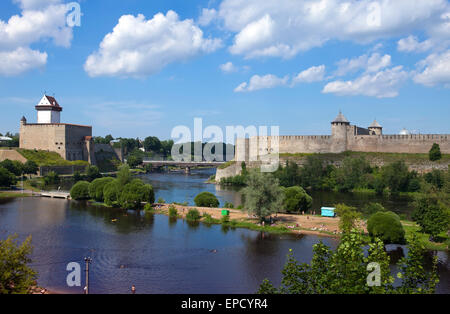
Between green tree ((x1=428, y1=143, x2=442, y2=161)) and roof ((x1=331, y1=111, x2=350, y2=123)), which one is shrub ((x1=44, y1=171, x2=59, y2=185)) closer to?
roof ((x1=331, y1=111, x2=350, y2=123))

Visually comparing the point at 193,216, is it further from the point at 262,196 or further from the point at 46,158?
the point at 46,158

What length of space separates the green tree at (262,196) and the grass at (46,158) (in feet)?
143

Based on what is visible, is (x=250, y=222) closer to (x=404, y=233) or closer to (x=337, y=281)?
(x=404, y=233)

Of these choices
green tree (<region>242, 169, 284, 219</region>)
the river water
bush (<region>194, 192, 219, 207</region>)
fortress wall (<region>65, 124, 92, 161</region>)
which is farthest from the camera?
fortress wall (<region>65, 124, 92, 161</region>)

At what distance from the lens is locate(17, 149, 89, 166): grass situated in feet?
196

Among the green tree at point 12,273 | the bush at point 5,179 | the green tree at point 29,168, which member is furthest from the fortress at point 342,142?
the green tree at point 12,273

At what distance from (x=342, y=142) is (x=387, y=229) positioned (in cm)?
3816

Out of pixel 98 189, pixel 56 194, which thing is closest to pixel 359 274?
pixel 98 189

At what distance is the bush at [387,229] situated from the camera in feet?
69.5

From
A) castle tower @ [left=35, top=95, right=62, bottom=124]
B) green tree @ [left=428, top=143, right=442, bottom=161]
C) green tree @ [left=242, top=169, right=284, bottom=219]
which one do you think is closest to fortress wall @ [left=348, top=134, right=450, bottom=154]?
green tree @ [left=428, top=143, right=442, bottom=161]

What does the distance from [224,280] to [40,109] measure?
6653cm

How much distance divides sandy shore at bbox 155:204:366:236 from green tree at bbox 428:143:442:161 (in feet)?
95.8
